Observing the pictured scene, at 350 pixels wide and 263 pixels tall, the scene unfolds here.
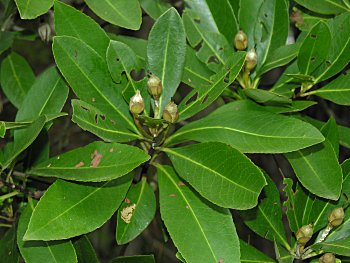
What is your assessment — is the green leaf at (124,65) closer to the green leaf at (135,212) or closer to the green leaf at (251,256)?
the green leaf at (135,212)

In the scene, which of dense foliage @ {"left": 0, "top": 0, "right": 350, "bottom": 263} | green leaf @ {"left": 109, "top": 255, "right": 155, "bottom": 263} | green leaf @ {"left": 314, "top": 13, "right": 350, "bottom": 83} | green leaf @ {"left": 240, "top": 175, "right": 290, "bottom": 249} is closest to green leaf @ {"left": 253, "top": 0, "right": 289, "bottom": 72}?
dense foliage @ {"left": 0, "top": 0, "right": 350, "bottom": 263}

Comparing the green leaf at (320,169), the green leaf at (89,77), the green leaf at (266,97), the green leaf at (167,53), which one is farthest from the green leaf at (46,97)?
the green leaf at (320,169)

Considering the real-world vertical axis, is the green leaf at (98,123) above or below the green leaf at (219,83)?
below

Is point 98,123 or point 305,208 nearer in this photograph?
point 98,123

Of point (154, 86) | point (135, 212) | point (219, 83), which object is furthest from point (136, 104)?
point (135, 212)

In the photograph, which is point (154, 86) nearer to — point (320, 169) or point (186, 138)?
point (186, 138)

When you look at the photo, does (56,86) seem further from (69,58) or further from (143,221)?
(143,221)
